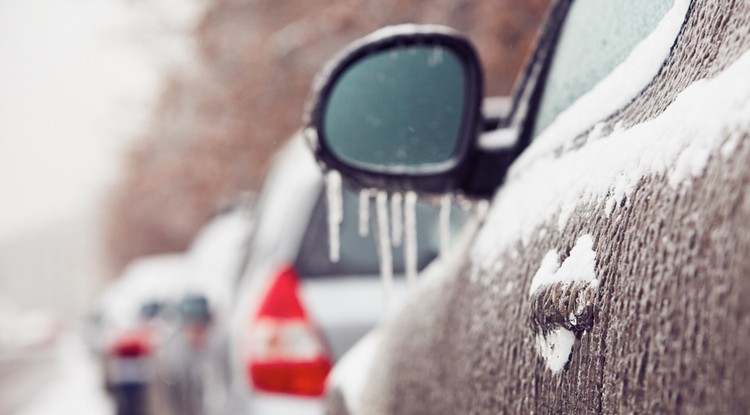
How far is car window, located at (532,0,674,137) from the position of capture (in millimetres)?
1207

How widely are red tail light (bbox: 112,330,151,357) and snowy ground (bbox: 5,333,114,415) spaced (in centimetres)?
218

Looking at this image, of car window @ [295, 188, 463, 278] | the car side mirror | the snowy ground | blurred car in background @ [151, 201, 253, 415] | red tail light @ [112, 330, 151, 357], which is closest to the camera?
the car side mirror

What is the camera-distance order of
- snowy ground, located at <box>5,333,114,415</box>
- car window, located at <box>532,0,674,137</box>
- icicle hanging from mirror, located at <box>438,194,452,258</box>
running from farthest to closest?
snowy ground, located at <box>5,333,114,415</box>
icicle hanging from mirror, located at <box>438,194,452,258</box>
car window, located at <box>532,0,674,137</box>

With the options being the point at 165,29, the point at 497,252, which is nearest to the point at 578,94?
the point at 497,252

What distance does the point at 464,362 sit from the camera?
4.76 ft

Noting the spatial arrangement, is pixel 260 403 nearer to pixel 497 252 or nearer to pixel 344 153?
pixel 344 153

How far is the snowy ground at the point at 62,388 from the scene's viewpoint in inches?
540

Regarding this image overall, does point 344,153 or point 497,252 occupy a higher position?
point 344,153

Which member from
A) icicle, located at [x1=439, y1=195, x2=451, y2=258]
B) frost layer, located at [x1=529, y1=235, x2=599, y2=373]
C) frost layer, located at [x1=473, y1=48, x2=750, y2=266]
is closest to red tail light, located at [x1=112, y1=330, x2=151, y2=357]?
icicle, located at [x1=439, y1=195, x2=451, y2=258]

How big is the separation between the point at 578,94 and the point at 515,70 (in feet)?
29.9

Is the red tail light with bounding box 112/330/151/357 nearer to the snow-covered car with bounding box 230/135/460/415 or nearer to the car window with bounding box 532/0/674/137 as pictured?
the snow-covered car with bounding box 230/135/460/415

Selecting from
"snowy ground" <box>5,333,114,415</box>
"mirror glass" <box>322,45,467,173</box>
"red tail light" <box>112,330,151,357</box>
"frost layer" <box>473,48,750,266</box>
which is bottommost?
"snowy ground" <box>5,333,114,415</box>

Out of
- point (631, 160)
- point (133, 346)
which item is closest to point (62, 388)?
point (133, 346)

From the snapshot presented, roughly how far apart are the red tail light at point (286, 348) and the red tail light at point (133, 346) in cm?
645
